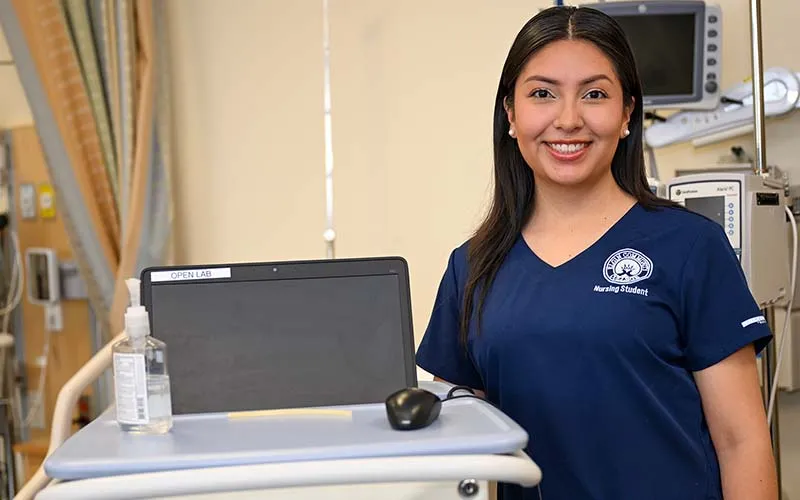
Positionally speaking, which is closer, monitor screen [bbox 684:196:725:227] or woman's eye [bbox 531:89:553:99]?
woman's eye [bbox 531:89:553:99]

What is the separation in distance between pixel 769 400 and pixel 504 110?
3.71 feet

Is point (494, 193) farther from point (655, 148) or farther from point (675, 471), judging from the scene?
point (655, 148)

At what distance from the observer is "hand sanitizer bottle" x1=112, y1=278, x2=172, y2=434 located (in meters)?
1.01

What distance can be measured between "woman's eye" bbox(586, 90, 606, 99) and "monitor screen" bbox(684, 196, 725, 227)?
29.8 inches

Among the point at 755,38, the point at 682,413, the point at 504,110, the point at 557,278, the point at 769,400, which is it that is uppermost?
the point at 755,38

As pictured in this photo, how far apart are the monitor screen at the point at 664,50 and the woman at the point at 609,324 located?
3.43 feet

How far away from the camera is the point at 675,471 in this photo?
49.1 inches

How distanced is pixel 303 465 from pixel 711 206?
1369 millimetres

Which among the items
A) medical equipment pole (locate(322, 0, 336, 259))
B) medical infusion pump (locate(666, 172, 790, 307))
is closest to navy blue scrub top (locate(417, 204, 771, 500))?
medical infusion pump (locate(666, 172, 790, 307))

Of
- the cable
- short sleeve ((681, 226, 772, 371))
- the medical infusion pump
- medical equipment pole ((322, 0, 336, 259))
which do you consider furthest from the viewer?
medical equipment pole ((322, 0, 336, 259))

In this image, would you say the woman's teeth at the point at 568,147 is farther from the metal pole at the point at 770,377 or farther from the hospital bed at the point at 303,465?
the metal pole at the point at 770,377

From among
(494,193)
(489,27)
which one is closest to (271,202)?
(489,27)

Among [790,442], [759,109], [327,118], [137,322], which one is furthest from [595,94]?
[327,118]

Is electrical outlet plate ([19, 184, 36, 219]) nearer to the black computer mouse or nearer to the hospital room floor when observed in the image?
the hospital room floor
